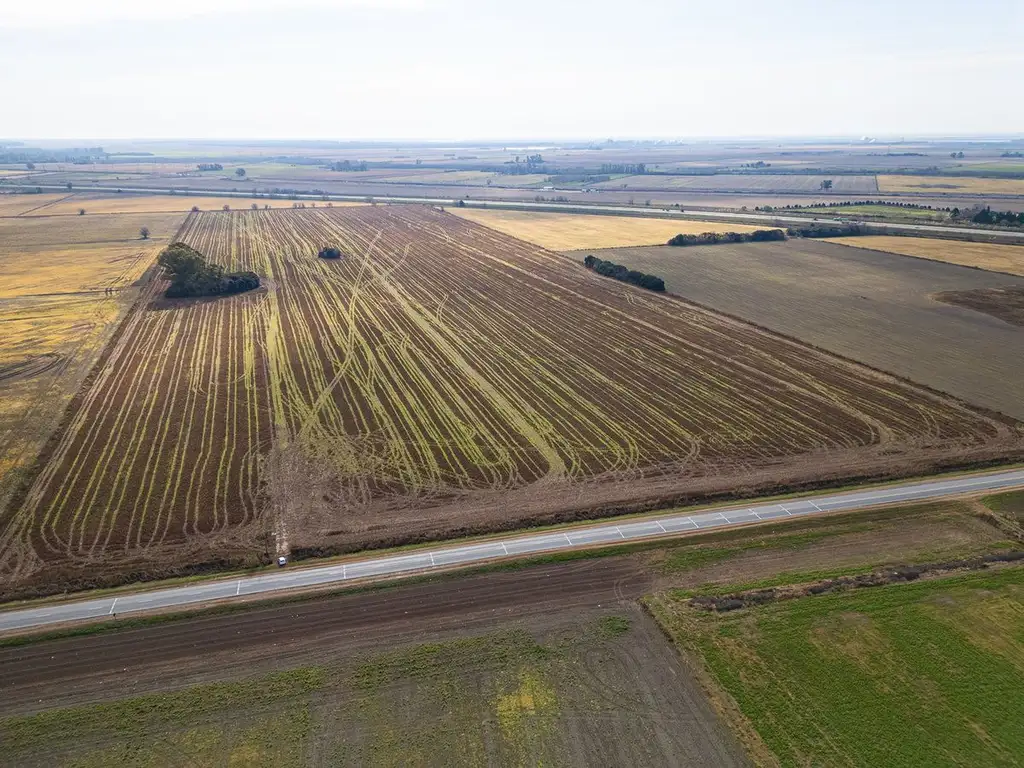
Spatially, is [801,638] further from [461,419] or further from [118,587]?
[118,587]

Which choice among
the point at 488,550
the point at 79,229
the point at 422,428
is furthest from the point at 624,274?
the point at 79,229

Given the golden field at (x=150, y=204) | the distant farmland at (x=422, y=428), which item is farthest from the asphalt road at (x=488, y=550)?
the golden field at (x=150, y=204)

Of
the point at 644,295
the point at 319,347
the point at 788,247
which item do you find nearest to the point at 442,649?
the point at 319,347

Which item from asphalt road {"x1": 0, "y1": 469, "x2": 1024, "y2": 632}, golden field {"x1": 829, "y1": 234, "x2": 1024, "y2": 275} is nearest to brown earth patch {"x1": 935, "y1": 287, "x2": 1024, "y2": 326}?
golden field {"x1": 829, "y1": 234, "x2": 1024, "y2": 275}

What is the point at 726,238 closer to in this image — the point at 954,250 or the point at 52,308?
the point at 954,250

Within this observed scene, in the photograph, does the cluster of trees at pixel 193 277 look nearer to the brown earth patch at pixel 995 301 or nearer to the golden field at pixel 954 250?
the brown earth patch at pixel 995 301

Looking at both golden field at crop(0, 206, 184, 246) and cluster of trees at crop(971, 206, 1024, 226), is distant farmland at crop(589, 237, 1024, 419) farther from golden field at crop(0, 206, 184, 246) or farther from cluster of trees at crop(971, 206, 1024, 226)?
golden field at crop(0, 206, 184, 246)
